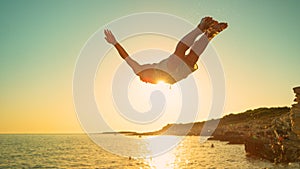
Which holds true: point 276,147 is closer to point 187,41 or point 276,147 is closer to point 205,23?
point 205,23

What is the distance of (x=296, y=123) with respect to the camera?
1091 cm

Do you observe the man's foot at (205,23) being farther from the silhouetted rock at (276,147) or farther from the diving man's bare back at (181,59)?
the silhouetted rock at (276,147)

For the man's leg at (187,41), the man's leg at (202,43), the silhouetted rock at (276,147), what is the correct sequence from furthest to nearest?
the silhouetted rock at (276,147), the man's leg at (202,43), the man's leg at (187,41)

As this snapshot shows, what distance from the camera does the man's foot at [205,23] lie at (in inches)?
170

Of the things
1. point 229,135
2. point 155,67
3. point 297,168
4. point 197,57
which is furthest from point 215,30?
point 229,135

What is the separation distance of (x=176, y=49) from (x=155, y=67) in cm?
43

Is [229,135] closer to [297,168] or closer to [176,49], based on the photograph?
[297,168]

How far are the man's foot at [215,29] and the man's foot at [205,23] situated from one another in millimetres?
66

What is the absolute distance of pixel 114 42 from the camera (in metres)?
4.73

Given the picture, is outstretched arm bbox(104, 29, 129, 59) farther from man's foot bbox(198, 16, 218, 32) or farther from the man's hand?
man's foot bbox(198, 16, 218, 32)

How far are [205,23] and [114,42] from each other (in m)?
1.38

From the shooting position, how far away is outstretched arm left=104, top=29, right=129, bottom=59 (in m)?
4.63

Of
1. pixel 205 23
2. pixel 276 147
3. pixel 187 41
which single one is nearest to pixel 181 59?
pixel 187 41

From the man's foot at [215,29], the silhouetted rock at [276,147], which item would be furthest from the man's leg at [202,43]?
the silhouetted rock at [276,147]
